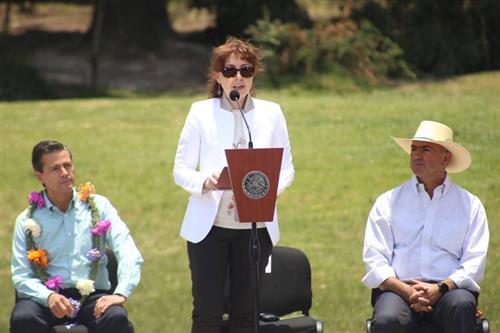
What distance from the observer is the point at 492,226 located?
9664 millimetres

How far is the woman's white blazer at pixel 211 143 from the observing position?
5848 millimetres

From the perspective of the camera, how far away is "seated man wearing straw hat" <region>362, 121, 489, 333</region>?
6.00 m

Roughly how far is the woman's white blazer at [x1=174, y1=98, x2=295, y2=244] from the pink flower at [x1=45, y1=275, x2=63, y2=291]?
787 mm

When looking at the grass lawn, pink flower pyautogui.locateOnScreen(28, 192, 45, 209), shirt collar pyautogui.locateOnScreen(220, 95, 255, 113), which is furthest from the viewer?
the grass lawn

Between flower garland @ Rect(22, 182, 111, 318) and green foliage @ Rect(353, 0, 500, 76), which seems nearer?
flower garland @ Rect(22, 182, 111, 318)

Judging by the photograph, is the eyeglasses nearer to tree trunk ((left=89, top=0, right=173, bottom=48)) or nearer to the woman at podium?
the woman at podium

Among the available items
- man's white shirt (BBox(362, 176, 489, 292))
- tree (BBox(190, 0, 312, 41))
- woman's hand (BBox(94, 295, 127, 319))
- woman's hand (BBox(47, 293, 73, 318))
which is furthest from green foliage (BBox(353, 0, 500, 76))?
woman's hand (BBox(47, 293, 73, 318))

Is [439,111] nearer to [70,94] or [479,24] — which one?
[479,24]

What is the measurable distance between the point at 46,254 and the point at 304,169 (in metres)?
5.95

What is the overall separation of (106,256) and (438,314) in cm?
190

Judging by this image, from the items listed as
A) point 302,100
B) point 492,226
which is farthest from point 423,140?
point 302,100

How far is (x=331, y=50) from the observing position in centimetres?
1565

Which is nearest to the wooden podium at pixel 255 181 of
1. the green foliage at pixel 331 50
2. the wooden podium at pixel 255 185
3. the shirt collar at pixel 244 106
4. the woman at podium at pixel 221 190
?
the wooden podium at pixel 255 185

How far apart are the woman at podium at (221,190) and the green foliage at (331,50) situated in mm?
9518
